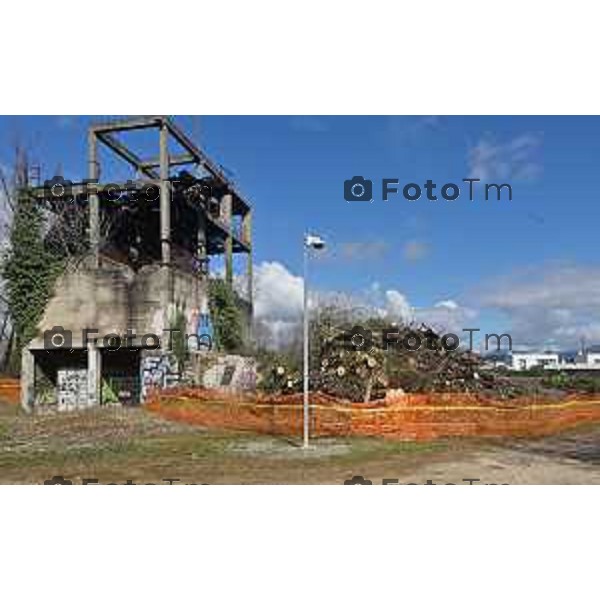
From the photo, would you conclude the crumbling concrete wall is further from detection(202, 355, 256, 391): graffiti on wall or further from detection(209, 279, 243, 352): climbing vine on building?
detection(209, 279, 243, 352): climbing vine on building

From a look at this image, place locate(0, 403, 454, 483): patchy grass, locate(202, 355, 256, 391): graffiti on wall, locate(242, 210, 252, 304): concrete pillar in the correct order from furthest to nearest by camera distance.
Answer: locate(242, 210, 252, 304): concrete pillar < locate(202, 355, 256, 391): graffiti on wall < locate(0, 403, 454, 483): patchy grass

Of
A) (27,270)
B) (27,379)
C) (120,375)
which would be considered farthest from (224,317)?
(27,379)

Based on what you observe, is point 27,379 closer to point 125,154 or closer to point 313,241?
point 125,154

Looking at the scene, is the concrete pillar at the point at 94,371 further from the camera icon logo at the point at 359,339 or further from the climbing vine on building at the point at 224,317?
the camera icon logo at the point at 359,339

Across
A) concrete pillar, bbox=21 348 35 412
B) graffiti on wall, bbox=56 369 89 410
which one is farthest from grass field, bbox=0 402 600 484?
concrete pillar, bbox=21 348 35 412

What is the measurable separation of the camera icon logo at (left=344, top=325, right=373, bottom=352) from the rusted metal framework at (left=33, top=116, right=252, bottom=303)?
8.34 metres

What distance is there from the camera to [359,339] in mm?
29734

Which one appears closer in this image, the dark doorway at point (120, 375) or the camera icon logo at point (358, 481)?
the camera icon logo at point (358, 481)

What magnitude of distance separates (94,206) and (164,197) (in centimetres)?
375

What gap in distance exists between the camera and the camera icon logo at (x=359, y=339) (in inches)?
1152

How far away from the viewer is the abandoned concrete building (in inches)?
1172

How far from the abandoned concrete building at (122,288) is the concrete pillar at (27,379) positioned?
44 mm

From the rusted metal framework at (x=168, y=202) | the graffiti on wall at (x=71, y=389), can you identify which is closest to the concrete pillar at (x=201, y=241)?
the rusted metal framework at (x=168, y=202)

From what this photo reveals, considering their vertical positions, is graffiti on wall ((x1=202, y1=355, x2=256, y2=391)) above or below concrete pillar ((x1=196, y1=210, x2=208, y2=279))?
below
